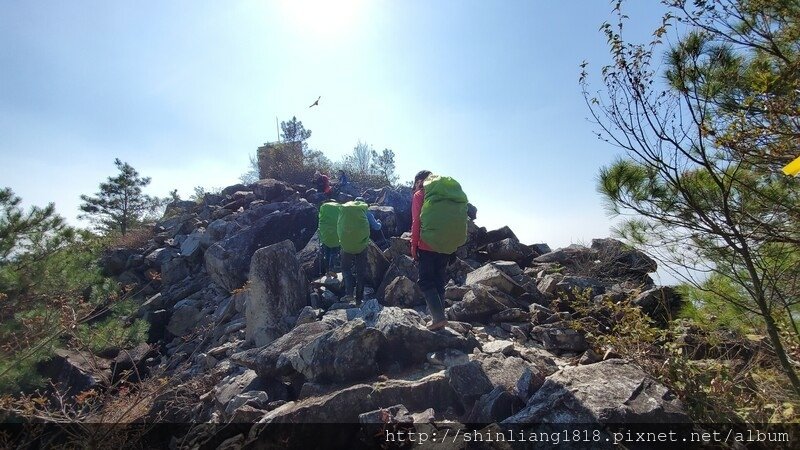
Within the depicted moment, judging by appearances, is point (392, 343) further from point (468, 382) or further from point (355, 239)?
point (355, 239)

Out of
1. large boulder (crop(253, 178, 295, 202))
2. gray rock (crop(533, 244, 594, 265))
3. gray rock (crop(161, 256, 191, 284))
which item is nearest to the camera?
gray rock (crop(533, 244, 594, 265))

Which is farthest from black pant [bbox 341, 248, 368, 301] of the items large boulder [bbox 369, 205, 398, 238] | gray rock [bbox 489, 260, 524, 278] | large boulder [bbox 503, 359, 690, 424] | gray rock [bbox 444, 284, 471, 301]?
large boulder [bbox 503, 359, 690, 424]

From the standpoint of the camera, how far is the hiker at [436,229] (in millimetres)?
4609

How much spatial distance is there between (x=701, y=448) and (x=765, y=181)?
2528 millimetres

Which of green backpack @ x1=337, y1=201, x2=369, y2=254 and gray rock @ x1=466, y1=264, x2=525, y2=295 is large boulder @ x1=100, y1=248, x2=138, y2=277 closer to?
green backpack @ x1=337, y1=201, x2=369, y2=254

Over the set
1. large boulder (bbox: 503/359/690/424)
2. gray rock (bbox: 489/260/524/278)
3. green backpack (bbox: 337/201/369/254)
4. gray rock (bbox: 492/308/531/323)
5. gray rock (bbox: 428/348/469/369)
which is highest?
green backpack (bbox: 337/201/369/254)

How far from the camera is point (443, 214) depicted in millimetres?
4602

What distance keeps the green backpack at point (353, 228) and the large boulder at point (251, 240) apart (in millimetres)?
3744

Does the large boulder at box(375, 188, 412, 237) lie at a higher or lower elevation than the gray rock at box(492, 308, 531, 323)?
higher

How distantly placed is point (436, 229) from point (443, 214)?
0.65ft

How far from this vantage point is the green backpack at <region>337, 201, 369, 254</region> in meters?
7.02

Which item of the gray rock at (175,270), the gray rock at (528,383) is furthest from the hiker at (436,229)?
the gray rock at (175,270)

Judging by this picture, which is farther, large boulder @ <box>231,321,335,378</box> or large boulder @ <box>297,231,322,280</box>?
large boulder @ <box>297,231,322,280</box>

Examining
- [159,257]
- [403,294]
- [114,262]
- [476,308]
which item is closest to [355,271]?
[403,294]
